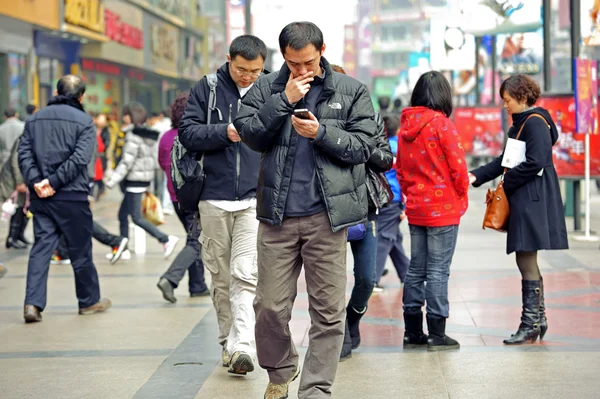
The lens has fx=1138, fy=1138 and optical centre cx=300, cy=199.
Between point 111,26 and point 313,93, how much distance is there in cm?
2614

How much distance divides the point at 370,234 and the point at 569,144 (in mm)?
8669

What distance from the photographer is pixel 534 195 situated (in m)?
7.35

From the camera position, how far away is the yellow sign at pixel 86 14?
2481cm

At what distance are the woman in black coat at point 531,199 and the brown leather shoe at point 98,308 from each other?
3.19 meters

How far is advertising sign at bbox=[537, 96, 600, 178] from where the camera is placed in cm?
1467

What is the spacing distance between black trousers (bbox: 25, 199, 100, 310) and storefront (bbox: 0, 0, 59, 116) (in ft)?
42.7

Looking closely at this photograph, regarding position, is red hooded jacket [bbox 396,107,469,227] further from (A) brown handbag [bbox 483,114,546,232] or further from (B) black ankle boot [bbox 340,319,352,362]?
(B) black ankle boot [bbox 340,319,352,362]

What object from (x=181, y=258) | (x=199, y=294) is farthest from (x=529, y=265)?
(x=199, y=294)

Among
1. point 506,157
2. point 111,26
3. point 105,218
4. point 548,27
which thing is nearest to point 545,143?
point 506,157

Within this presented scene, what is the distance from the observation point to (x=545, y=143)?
727cm

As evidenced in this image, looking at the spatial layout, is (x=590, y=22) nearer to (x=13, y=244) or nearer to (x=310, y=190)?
(x=13, y=244)

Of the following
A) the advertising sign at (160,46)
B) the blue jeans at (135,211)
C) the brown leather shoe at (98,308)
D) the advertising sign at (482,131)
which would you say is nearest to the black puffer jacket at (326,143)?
the brown leather shoe at (98,308)

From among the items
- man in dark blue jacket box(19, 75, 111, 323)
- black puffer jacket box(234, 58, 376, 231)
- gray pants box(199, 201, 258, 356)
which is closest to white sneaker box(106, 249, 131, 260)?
man in dark blue jacket box(19, 75, 111, 323)

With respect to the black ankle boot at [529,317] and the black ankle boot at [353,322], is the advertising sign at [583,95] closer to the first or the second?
the black ankle boot at [529,317]
